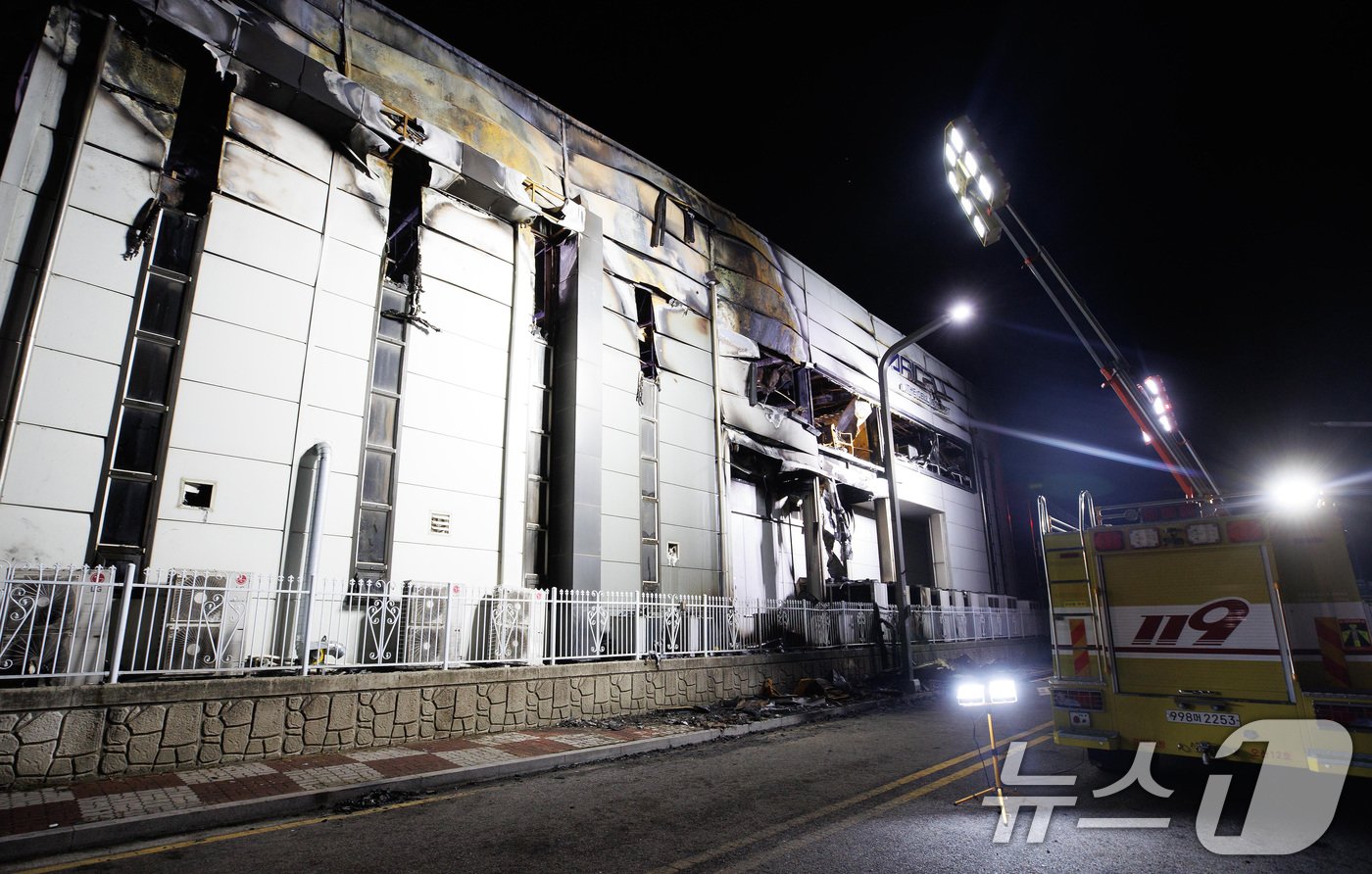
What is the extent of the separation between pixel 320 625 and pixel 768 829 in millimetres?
7714

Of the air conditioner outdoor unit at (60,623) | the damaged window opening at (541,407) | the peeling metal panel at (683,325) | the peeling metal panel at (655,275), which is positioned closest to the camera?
the air conditioner outdoor unit at (60,623)

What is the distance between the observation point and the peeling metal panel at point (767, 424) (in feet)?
63.0

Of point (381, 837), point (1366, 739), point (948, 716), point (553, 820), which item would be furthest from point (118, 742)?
point (948, 716)

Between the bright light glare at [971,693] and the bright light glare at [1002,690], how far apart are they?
5 centimetres

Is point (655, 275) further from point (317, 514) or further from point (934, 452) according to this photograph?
point (934, 452)

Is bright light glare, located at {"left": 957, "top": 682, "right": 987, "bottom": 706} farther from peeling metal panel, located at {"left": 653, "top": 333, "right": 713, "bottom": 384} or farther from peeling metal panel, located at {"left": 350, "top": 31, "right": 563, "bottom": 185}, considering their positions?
peeling metal panel, located at {"left": 350, "top": 31, "right": 563, "bottom": 185}

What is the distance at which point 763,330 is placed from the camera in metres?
21.0

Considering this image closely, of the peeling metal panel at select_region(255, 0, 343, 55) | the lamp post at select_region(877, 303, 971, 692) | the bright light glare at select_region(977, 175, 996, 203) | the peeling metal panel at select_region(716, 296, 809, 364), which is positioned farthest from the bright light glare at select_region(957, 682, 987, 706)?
the peeling metal panel at select_region(716, 296, 809, 364)

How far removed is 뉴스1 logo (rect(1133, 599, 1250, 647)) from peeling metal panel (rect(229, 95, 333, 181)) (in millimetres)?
13595

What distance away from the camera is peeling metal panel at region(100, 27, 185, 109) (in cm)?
969

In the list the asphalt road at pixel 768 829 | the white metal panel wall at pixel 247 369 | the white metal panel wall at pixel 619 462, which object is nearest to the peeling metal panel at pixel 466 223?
the white metal panel wall at pixel 247 369

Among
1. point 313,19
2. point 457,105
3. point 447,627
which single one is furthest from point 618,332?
point 447,627

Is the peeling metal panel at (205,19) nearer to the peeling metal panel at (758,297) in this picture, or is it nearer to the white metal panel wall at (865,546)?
the peeling metal panel at (758,297)

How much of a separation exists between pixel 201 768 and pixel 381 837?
3385 mm
